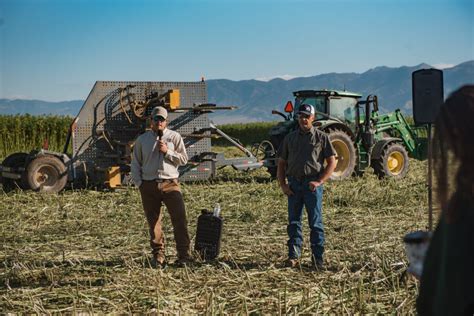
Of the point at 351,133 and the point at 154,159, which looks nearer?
the point at 154,159

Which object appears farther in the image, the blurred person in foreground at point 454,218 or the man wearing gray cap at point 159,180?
the man wearing gray cap at point 159,180

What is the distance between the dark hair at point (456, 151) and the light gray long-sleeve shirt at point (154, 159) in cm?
529

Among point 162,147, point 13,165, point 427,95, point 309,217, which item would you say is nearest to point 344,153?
point 13,165

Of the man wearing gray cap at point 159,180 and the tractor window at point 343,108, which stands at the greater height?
the tractor window at point 343,108

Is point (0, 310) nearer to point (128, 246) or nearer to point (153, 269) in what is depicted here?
point (153, 269)

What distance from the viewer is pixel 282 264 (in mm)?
6809

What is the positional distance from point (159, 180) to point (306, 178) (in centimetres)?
160

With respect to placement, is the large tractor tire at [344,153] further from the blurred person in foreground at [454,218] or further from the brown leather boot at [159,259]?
the blurred person in foreground at [454,218]

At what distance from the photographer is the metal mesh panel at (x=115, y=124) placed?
13.3 metres

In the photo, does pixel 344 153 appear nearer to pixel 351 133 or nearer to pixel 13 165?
pixel 351 133

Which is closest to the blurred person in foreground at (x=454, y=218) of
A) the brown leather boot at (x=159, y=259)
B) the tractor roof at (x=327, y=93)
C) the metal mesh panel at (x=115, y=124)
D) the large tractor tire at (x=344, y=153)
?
the brown leather boot at (x=159, y=259)

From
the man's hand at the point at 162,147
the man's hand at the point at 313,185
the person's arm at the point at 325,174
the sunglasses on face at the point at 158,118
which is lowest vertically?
the man's hand at the point at 313,185

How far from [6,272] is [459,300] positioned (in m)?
5.61

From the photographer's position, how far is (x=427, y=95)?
6203 mm
